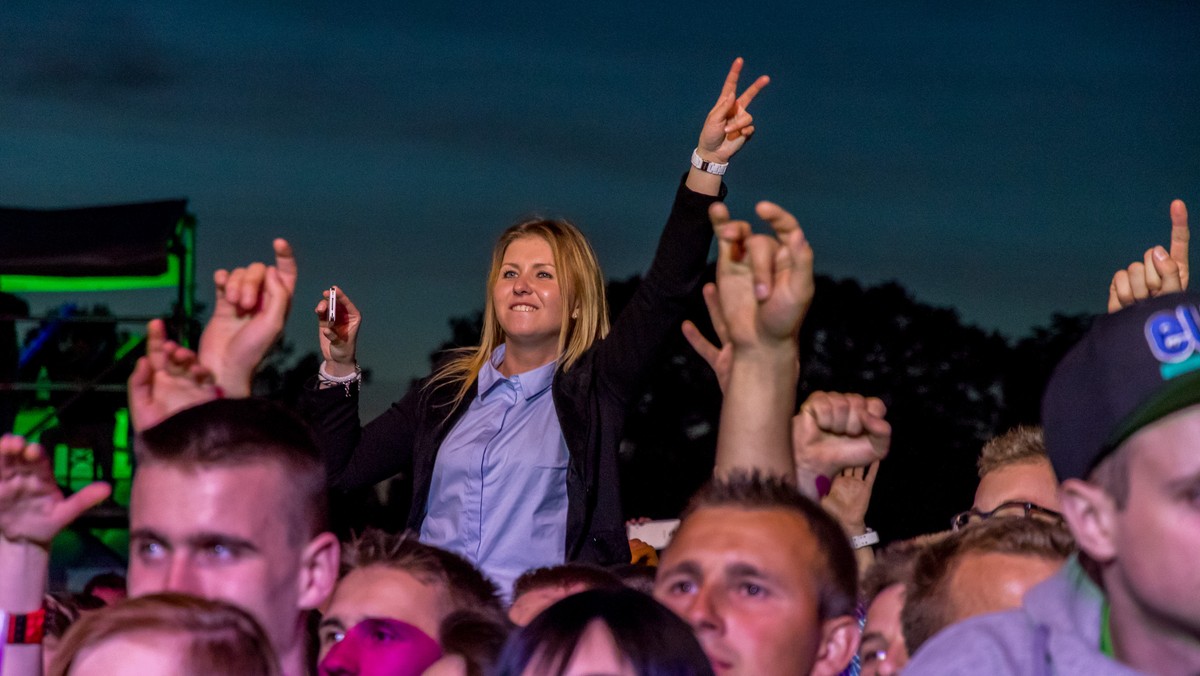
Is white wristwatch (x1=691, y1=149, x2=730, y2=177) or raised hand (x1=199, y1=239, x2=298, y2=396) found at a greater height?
white wristwatch (x1=691, y1=149, x2=730, y2=177)

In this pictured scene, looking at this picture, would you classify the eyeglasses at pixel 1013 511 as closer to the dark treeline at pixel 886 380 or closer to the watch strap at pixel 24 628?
the watch strap at pixel 24 628

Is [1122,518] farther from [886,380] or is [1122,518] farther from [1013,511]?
[886,380]

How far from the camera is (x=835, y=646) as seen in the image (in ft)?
8.14

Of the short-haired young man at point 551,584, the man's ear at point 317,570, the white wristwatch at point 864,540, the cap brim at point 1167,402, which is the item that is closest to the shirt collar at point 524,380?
the short-haired young man at point 551,584

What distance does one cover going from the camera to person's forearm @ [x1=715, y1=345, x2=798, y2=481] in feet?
7.87

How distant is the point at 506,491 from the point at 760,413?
1.53m

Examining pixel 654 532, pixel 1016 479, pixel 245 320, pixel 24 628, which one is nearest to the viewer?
pixel 24 628

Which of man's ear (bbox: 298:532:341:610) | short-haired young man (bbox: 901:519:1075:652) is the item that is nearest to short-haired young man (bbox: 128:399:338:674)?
man's ear (bbox: 298:532:341:610)

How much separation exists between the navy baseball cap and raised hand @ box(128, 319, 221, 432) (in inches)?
67.8

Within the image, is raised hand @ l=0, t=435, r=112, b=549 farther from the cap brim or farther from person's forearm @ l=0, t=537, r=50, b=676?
the cap brim

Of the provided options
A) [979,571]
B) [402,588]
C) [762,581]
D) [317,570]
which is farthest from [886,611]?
[317,570]

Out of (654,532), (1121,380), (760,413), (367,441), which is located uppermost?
(1121,380)

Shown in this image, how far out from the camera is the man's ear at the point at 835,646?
2.46m

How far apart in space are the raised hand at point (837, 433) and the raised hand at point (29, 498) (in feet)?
4.29
